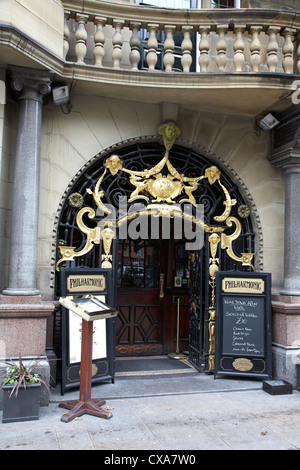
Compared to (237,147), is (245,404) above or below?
below

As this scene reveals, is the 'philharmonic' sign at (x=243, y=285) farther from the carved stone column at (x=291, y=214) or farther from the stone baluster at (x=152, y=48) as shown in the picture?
the stone baluster at (x=152, y=48)

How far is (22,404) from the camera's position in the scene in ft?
16.6

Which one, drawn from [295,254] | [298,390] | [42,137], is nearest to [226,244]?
[295,254]

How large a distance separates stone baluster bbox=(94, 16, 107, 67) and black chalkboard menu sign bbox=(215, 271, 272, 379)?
3.98m

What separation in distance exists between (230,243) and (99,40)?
13.2ft

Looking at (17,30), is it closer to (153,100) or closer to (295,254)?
(153,100)

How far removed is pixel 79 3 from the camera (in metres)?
6.42

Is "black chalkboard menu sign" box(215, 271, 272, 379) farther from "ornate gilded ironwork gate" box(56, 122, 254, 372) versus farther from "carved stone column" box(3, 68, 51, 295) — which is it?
"carved stone column" box(3, 68, 51, 295)

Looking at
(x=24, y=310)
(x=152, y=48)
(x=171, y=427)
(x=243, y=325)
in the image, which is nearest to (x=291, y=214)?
(x=243, y=325)

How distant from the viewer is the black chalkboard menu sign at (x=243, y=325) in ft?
22.9

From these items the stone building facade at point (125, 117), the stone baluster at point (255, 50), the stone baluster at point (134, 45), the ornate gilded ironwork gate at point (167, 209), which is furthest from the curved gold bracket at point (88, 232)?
the stone baluster at point (255, 50)

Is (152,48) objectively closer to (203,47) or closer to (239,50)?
(203,47)

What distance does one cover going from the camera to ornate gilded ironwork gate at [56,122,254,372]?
274 inches
